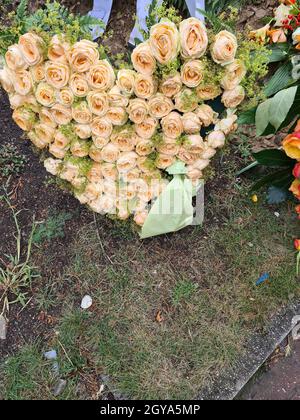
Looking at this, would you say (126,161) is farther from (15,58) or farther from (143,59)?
(15,58)

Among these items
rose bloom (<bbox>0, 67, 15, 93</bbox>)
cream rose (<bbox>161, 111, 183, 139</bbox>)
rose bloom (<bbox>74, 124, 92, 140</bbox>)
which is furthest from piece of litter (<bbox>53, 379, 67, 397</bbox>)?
rose bloom (<bbox>0, 67, 15, 93</bbox>)

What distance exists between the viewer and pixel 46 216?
257 centimetres

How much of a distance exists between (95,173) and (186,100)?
54cm

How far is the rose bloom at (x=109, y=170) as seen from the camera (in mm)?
2119

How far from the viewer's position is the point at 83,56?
6.03ft

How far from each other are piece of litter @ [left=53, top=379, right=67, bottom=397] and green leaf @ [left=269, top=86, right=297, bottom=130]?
5.01ft

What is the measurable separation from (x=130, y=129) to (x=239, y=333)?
43.7 inches

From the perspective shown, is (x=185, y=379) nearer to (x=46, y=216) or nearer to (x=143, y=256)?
(x=143, y=256)

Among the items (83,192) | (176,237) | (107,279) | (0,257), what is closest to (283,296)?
(176,237)

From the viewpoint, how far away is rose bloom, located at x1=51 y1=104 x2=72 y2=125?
1957 mm

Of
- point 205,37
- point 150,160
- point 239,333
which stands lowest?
point 239,333

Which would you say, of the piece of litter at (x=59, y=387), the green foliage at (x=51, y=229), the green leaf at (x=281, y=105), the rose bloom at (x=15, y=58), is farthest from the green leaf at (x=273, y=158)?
the piece of litter at (x=59, y=387)

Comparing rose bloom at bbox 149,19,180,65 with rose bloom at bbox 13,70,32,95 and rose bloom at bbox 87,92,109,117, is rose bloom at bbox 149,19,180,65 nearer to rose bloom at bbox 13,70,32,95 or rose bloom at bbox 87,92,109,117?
rose bloom at bbox 87,92,109,117

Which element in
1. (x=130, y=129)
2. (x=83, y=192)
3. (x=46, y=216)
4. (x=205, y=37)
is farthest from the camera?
(x=46, y=216)
